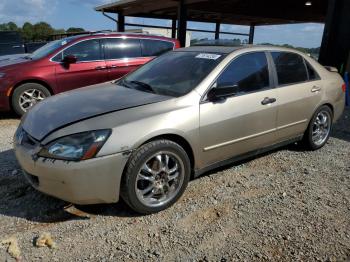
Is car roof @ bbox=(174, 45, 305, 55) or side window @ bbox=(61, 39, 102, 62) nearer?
car roof @ bbox=(174, 45, 305, 55)

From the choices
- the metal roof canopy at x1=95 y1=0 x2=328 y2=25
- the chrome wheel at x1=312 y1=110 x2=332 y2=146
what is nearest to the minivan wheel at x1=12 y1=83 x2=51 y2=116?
the chrome wheel at x1=312 y1=110 x2=332 y2=146

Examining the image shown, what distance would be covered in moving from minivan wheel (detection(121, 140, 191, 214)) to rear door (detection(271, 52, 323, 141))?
1.64 m

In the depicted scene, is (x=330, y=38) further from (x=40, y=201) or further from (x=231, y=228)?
(x=40, y=201)

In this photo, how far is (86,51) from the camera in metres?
7.52

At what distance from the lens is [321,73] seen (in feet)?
16.9

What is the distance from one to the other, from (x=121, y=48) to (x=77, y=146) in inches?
210

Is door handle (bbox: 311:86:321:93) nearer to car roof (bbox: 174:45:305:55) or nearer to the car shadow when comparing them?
car roof (bbox: 174:45:305:55)

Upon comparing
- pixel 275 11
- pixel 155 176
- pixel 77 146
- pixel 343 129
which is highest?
pixel 275 11

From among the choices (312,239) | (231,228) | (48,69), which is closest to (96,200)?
(231,228)

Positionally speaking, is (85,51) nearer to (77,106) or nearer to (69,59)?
(69,59)

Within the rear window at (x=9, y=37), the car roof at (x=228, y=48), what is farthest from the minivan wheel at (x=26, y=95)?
the rear window at (x=9, y=37)

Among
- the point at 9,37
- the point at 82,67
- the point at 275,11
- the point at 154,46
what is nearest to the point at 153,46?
the point at 154,46

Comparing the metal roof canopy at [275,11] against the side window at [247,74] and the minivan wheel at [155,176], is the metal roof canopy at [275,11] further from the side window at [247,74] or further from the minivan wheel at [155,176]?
the minivan wheel at [155,176]

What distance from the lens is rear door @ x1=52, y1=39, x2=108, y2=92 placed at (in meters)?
7.20
